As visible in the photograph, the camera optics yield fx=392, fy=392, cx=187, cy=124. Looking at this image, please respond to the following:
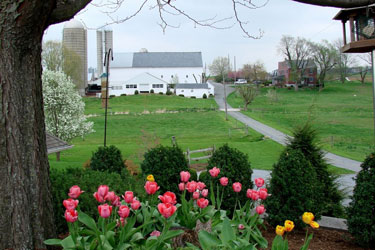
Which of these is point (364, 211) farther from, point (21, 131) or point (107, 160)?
point (107, 160)

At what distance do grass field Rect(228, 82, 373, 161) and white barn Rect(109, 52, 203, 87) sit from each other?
25392 mm

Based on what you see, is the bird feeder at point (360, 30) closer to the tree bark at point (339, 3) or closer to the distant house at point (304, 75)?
the tree bark at point (339, 3)

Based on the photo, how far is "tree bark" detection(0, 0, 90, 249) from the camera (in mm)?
3326

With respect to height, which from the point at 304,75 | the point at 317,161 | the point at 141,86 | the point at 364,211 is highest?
the point at 304,75

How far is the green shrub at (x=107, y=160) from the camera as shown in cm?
711

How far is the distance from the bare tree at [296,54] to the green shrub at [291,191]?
Result: 3211 inches

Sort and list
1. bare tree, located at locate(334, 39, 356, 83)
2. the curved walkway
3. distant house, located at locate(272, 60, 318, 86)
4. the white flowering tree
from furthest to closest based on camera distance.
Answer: distant house, located at locate(272, 60, 318, 86), bare tree, located at locate(334, 39, 356, 83), the white flowering tree, the curved walkway

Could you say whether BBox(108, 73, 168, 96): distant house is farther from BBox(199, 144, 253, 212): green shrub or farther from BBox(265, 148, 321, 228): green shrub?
BBox(265, 148, 321, 228): green shrub

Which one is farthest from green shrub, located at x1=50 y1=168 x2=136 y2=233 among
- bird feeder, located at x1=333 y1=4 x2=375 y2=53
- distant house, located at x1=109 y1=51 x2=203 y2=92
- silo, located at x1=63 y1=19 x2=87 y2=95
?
distant house, located at x1=109 y1=51 x2=203 y2=92

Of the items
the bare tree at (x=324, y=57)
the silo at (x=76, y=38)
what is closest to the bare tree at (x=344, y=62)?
the bare tree at (x=324, y=57)

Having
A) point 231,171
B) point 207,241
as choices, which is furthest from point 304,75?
point 207,241

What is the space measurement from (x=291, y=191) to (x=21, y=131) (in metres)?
3.22

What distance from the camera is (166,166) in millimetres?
6293

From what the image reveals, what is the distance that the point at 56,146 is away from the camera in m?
13.8
